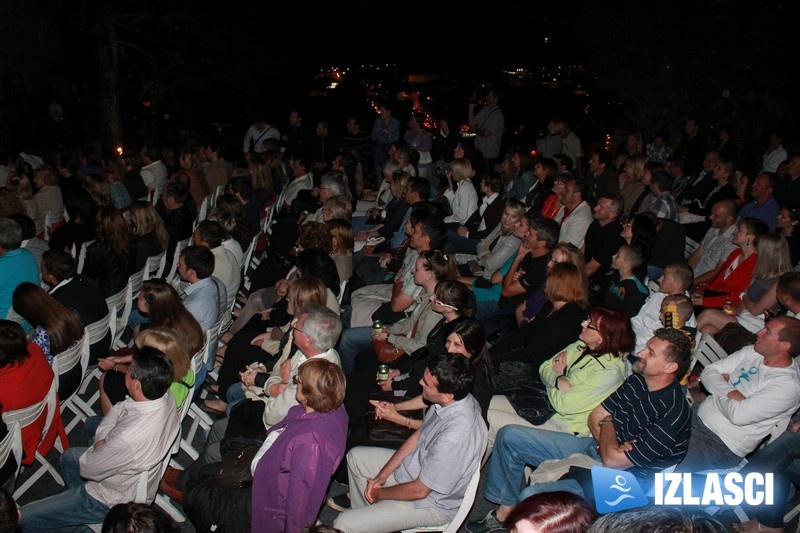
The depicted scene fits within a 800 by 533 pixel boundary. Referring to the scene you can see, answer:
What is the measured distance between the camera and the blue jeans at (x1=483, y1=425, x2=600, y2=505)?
3.90m

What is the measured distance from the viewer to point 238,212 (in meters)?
6.84

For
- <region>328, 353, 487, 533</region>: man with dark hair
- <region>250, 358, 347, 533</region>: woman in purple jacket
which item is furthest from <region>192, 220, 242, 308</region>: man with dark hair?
<region>328, 353, 487, 533</region>: man with dark hair

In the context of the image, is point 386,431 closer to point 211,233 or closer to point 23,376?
point 23,376

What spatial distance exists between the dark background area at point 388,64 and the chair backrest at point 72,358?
383 inches

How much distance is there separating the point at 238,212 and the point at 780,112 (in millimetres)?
8543

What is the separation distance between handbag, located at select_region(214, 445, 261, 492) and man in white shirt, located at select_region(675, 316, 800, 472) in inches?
88.2

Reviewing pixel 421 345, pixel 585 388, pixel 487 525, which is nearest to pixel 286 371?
pixel 421 345

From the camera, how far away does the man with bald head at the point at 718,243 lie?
6.33 m

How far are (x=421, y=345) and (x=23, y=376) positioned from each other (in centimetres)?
248

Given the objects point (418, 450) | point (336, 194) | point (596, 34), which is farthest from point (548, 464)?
point (596, 34)

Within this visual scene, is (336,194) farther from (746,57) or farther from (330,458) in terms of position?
(746,57)

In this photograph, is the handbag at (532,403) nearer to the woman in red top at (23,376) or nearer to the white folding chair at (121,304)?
the woman in red top at (23,376)

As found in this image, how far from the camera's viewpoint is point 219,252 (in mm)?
5836

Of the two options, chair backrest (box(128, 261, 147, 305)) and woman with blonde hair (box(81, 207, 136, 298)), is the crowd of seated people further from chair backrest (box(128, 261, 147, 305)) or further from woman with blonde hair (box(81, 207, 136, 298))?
chair backrest (box(128, 261, 147, 305))
